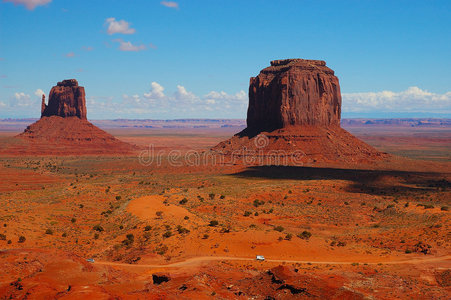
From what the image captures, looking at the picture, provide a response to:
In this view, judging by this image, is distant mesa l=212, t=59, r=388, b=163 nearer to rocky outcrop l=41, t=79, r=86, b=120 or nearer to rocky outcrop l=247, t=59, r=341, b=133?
rocky outcrop l=247, t=59, r=341, b=133

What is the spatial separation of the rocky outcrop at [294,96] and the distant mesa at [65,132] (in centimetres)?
5225

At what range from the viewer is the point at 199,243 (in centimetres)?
2808

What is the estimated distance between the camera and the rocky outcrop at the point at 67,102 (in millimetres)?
127250

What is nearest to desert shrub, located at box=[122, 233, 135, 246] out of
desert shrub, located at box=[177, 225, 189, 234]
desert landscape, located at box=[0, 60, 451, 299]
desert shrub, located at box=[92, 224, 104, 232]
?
desert landscape, located at box=[0, 60, 451, 299]

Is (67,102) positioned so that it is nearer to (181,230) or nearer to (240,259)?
(181,230)

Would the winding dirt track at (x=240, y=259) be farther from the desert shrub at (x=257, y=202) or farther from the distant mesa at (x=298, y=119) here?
the distant mesa at (x=298, y=119)

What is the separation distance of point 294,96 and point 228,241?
230 feet

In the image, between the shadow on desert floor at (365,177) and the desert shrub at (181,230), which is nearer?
the desert shrub at (181,230)

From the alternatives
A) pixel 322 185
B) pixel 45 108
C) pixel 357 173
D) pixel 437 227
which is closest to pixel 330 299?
pixel 437 227

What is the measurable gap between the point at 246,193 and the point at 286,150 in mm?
39025

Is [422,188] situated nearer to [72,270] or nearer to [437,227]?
[437,227]

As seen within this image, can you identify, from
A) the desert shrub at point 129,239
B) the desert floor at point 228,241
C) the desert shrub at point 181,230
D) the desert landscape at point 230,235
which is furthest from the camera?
the desert shrub at point 181,230

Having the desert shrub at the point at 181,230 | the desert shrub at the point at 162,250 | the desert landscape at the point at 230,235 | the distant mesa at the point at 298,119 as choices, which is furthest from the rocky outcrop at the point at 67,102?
the desert shrub at the point at 162,250

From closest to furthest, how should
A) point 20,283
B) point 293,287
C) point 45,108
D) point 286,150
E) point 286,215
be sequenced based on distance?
point 20,283, point 293,287, point 286,215, point 286,150, point 45,108
